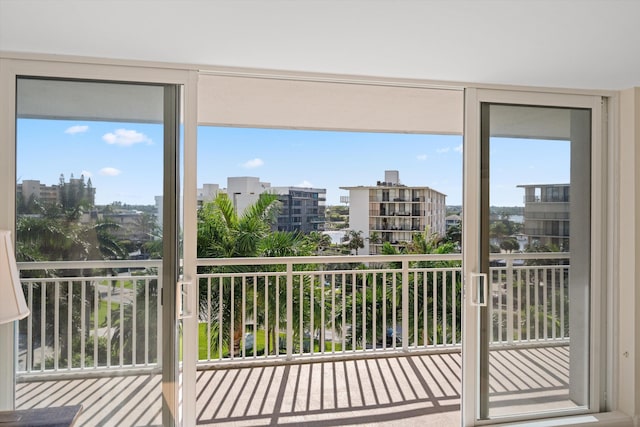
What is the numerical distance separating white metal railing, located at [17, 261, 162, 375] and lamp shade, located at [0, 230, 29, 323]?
38cm

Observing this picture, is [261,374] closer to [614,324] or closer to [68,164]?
[68,164]

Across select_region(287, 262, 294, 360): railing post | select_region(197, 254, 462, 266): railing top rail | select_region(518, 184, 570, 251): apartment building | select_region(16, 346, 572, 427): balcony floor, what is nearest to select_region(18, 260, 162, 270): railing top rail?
select_region(16, 346, 572, 427): balcony floor

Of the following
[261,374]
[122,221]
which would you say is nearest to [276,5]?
[122,221]

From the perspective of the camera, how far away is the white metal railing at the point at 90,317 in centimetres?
199

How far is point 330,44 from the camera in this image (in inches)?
72.9

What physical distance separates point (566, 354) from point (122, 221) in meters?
2.86

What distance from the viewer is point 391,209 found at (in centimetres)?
583

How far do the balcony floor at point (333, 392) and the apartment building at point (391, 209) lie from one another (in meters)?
2.18

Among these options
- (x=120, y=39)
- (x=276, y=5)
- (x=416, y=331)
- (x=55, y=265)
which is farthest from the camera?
(x=416, y=331)

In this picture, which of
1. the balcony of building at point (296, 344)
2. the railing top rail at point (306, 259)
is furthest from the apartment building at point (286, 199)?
the railing top rail at point (306, 259)

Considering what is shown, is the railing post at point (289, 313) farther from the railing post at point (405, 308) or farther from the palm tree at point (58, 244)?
the palm tree at point (58, 244)

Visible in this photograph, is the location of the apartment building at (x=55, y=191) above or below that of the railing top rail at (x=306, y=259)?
above

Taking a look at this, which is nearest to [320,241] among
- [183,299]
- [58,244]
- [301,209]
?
[301,209]

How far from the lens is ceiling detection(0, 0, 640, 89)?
149cm
